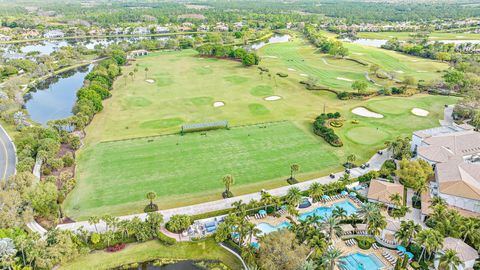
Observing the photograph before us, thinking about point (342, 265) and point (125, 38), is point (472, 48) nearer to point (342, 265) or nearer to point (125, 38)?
point (342, 265)

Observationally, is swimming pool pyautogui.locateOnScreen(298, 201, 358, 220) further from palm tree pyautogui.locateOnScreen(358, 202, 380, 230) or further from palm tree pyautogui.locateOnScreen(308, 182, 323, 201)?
palm tree pyautogui.locateOnScreen(358, 202, 380, 230)

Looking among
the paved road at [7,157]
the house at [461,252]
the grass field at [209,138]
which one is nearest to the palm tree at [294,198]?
the grass field at [209,138]

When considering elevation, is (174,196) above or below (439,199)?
below

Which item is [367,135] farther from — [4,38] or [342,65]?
[4,38]

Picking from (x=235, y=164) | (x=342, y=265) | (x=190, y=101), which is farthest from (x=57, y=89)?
(x=342, y=265)

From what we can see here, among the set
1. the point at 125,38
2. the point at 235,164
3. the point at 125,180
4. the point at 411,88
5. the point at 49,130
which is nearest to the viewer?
the point at 125,180

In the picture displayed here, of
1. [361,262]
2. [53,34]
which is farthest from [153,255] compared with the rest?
[53,34]

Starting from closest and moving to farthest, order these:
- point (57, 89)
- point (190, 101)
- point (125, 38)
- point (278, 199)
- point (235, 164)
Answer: point (278, 199) → point (235, 164) → point (190, 101) → point (57, 89) → point (125, 38)

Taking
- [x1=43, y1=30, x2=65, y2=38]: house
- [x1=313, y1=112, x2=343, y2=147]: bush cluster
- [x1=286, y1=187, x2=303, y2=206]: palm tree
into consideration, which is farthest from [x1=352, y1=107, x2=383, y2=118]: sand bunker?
[x1=43, y1=30, x2=65, y2=38]: house
